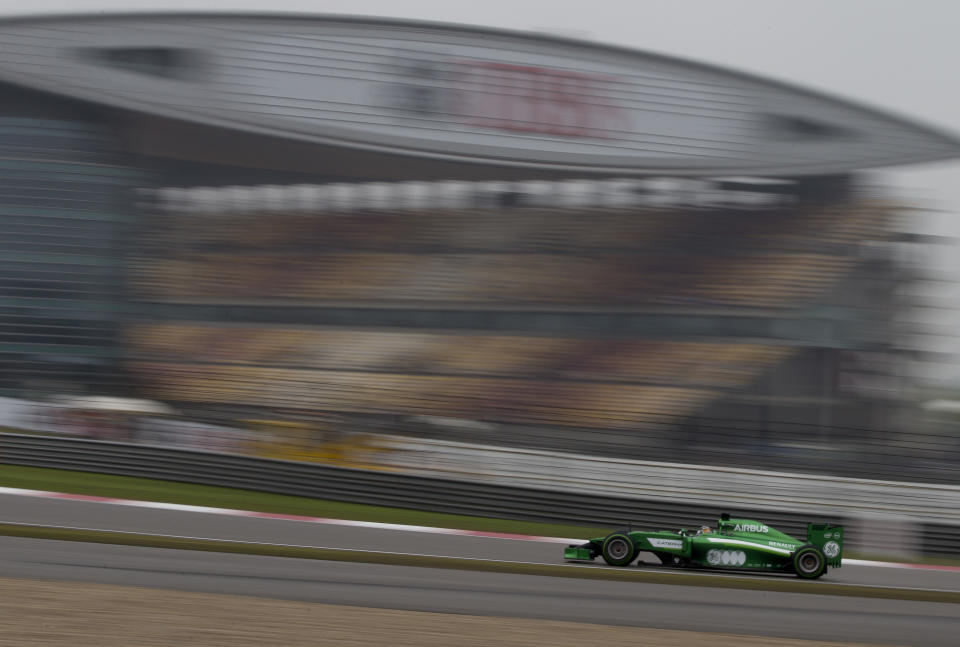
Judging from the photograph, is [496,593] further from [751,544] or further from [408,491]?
[408,491]

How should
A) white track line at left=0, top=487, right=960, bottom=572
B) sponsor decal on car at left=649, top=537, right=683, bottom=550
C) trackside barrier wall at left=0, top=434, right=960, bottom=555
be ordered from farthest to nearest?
trackside barrier wall at left=0, top=434, right=960, bottom=555 → white track line at left=0, top=487, right=960, bottom=572 → sponsor decal on car at left=649, top=537, right=683, bottom=550

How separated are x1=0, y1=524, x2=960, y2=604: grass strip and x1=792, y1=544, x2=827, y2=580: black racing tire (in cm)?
26

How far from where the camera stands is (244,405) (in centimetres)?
2253

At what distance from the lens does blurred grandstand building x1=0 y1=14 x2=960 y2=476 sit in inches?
985

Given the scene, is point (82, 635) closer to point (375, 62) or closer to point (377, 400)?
point (377, 400)

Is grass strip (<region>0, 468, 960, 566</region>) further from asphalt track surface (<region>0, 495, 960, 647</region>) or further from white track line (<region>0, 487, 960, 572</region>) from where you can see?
asphalt track surface (<region>0, 495, 960, 647</region>)

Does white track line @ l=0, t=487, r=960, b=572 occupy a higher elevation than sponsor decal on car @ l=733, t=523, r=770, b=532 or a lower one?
lower

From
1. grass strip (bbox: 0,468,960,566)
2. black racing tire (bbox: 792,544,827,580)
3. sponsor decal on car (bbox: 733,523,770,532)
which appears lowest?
grass strip (bbox: 0,468,960,566)

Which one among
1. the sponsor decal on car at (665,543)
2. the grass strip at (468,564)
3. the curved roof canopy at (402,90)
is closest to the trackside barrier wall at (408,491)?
the sponsor decal on car at (665,543)

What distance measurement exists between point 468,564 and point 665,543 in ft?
6.78

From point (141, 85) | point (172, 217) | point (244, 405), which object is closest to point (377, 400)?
point (244, 405)

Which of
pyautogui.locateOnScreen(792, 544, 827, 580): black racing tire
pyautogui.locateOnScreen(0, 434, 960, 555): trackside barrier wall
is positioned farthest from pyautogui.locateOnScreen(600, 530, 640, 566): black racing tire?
pyautogui.locateOnScreen(0, 434, 960, 555): trackside barrier wall

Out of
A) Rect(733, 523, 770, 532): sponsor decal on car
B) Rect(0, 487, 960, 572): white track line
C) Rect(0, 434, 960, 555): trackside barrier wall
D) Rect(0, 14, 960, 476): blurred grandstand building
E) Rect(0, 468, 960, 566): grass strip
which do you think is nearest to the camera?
Rect(733, 523, 770, 532): sponsor decal on car

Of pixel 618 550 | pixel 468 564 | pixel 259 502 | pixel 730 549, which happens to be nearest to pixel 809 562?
pixel 730 549
